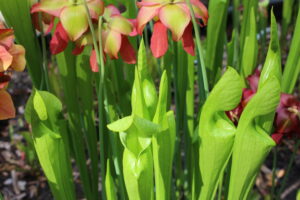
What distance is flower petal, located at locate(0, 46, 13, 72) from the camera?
44cm

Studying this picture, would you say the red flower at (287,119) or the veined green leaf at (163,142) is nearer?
the veined green leaf at (163,142)

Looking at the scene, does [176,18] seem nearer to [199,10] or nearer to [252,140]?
[199,10]

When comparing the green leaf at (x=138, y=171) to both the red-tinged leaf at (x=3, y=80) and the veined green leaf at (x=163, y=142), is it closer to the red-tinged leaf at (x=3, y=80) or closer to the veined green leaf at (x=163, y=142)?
the veined green leaf at (x=163, y=142)

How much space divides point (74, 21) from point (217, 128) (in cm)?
22

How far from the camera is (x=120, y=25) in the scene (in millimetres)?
551

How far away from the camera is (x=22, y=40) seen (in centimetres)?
55

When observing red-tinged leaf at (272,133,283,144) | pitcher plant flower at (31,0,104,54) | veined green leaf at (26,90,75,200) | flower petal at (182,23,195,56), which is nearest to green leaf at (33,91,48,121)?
veined green leaf at (26,90,75,200)

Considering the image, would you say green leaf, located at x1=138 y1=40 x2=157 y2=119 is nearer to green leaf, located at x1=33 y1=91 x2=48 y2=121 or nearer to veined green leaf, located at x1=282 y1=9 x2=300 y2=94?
green leaf, located at x1=33 y1=91 x2=48 y2=121

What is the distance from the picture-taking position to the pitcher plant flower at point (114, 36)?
537mm

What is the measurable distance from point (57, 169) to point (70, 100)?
0.59 feet

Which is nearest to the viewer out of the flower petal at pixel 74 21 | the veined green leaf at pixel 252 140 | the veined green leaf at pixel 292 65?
the veined green leaf at pixel 252 140

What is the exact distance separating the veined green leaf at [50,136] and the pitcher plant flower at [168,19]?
0.15m

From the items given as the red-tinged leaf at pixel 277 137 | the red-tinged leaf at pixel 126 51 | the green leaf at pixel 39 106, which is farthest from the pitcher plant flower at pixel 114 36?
the red-tinged leaf at pixel 277 137

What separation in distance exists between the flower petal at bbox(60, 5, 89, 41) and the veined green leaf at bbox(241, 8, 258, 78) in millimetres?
280
